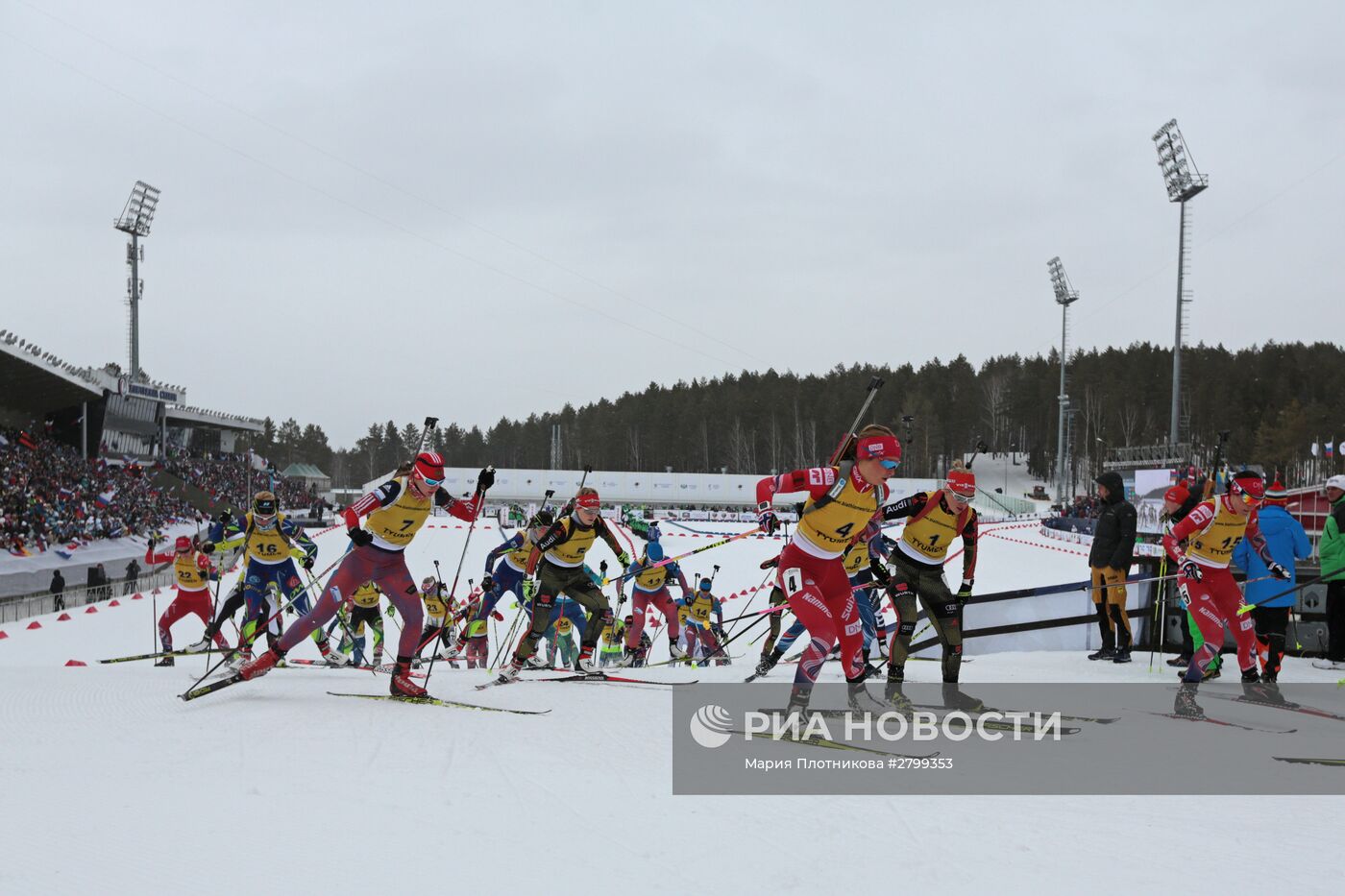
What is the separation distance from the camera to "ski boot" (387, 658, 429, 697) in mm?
7070

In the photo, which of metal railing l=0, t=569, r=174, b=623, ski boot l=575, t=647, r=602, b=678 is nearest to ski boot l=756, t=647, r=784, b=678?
ski boot l=575, t=647, r=602, b=678

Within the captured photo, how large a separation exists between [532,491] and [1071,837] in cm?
4980

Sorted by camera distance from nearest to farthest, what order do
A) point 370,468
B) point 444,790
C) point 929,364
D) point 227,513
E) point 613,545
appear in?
point 444,790 < point 613,545 < point 227,513 < point 929,364 < point 370,468

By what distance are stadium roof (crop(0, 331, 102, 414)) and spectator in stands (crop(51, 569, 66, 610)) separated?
11031mm

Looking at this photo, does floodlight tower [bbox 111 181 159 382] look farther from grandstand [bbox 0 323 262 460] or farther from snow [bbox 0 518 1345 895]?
snow [bbox 0 518 1345 895]

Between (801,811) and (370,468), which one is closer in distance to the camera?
(801,811)

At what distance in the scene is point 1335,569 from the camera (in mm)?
8781

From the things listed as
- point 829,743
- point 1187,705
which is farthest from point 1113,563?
point 829,743

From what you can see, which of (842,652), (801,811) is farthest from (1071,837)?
(842,652)

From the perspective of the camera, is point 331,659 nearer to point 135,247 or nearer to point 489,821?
point 489,821

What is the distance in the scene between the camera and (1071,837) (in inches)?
147

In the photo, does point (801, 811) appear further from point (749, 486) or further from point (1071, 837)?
point (749, 486)

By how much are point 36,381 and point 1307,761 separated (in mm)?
36984

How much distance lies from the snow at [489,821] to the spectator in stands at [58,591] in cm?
1293
